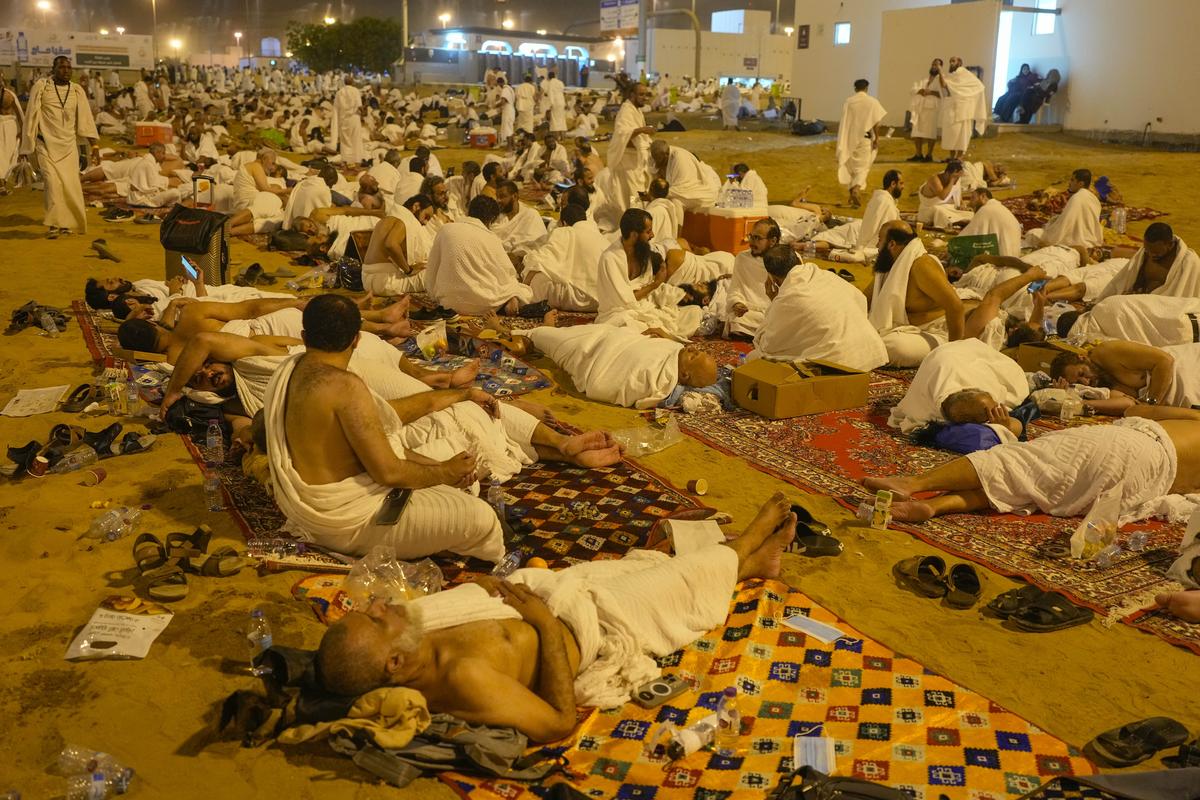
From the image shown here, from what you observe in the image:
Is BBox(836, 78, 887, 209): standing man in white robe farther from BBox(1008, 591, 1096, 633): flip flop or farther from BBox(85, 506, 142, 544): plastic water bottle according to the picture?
BBox(85, 506, 142, 544): plastic water bottle

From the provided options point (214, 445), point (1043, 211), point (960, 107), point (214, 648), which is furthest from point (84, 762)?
point (960, 107)

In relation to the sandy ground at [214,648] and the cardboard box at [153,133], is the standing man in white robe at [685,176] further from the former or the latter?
the cardboard box at [153,133]

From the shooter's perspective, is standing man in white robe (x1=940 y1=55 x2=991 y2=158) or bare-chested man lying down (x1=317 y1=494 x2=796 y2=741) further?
standing man in white robe (x1=940 y1=55 x2=991 y2=158)

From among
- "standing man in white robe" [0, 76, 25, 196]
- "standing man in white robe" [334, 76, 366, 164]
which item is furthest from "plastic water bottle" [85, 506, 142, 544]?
"standing man in white robe" [334, 76, 366, 164]

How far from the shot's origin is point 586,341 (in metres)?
7.58

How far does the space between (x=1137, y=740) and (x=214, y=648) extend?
342cm

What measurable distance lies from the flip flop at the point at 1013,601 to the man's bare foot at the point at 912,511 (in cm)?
79

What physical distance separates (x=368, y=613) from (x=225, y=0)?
142 meters

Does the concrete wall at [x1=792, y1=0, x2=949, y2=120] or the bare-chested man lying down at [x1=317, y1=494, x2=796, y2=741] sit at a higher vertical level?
the concrete wall at [x1=792, y1=0, x2=949, y2=120]

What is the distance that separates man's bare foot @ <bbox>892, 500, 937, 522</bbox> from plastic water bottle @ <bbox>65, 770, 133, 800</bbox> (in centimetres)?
377

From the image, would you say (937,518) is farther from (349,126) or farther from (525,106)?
(525,106)

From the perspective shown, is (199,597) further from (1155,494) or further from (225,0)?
(225,0)

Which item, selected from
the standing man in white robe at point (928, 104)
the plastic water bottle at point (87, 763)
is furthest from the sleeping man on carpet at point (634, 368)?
the standing man in white robe at point (928, 104)

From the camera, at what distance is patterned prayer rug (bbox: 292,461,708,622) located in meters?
4.63
